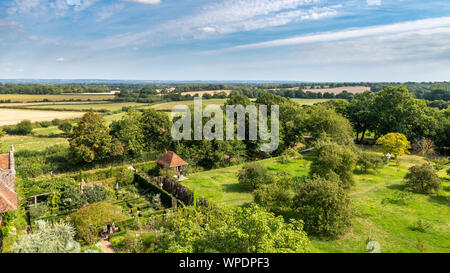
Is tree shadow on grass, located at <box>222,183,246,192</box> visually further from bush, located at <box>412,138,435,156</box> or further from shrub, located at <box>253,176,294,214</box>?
bush, located at <box>412,138,435,156</box>

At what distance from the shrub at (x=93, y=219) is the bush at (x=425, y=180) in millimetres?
22062

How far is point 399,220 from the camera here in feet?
57.6

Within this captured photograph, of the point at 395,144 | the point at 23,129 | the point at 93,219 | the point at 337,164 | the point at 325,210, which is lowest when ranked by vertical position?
the point at 93,219

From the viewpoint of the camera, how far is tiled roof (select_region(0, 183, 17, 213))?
48.2 ft

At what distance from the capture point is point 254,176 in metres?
22.4

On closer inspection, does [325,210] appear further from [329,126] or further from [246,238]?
[329,126]

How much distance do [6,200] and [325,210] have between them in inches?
696

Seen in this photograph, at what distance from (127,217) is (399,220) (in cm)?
1716

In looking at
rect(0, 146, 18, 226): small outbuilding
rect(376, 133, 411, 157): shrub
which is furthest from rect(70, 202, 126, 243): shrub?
rect(376, 133, 411, 157): shrub

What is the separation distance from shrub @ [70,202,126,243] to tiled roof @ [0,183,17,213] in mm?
3139

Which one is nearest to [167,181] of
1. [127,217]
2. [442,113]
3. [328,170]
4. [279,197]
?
[127,217]

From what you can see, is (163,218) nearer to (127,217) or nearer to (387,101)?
(127,217)

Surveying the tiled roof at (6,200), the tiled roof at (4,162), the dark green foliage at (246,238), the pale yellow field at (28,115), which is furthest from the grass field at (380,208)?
the pale yellow field at (28,115)

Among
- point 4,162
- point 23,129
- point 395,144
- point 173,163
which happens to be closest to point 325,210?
point 173,163
